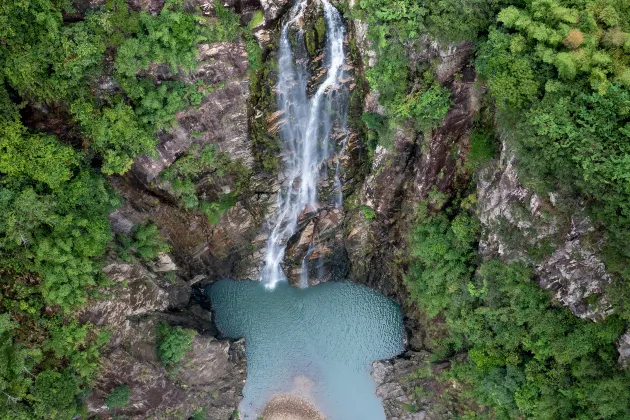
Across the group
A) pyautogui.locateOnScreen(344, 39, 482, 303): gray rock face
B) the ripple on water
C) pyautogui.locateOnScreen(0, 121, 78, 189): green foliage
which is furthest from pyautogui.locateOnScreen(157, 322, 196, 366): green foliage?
pyautogui.locateOnScreen(344, 39, 482, 303): gray rock face

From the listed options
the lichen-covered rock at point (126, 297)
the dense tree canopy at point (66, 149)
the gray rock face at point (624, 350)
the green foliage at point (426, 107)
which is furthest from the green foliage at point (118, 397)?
the gray rock face at point (624, 350)

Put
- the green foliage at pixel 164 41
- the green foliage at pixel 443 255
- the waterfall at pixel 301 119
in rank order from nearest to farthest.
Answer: the green foliage at pixel 164 41 < the green foliage at pixel 443 255 < the waterfall at pixel 301 119

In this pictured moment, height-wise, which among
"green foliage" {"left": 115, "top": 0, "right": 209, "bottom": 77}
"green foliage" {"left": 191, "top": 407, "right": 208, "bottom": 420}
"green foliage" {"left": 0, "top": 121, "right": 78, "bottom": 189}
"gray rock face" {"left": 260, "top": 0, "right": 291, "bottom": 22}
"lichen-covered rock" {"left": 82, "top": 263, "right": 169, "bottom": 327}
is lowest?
"green foliage" {"left": 191, "top": 407, "right": 208, "bottom": 420}

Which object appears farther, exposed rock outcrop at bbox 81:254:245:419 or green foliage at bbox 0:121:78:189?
exposed rock outcrop at bbox 81:254:245:419

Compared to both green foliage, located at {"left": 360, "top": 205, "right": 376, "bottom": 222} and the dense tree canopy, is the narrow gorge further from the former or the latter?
green foliage, located at {"left": 360, "top": 205, "right": 376, "bottom": 222}

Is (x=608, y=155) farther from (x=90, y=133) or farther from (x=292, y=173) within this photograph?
(x=90, y=133)

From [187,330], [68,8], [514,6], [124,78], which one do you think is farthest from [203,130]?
[514,6]

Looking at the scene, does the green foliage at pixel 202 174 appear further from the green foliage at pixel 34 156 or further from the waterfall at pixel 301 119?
the green foliage at pixel 34 156
